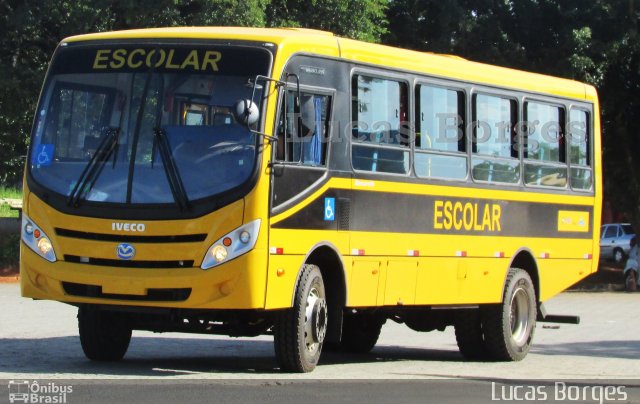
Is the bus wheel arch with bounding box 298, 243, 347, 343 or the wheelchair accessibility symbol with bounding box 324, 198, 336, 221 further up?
the wheelchair accessibility symbol with bounding box 324, 198, 336, 221

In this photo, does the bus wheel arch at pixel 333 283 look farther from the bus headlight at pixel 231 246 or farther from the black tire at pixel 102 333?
the black tire at pixel 102 333

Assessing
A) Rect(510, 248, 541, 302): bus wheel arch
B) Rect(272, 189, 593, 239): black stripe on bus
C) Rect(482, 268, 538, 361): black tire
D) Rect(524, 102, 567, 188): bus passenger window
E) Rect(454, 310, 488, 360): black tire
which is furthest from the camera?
Rect(524, 102, 567, 188): bus passenger window

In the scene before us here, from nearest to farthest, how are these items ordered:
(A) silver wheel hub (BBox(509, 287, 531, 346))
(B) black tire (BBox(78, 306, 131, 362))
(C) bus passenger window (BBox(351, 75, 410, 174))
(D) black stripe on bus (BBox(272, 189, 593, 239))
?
(D) black stripe on bus (BBox(272, 189, 593, 239)), (B) black tire (BBox(78, 306, 131, 362)), (C) bus passenger window (BBox(351, 75, 410, 174)), (A) silver wheel hub (BBox(509, 287, 531, 346))

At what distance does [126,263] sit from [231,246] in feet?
3.27

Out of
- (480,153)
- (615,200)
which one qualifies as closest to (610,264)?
(615,200)

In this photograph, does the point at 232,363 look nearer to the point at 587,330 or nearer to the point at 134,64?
the point at 134,64

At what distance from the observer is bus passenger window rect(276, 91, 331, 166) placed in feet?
39.3

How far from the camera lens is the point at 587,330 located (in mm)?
20859

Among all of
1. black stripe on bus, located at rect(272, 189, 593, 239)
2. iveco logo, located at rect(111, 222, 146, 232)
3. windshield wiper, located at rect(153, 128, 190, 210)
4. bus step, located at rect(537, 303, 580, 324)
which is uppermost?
windshield wiper, located at rect(153, 128, 190, 210)

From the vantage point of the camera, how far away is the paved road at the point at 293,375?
1188 cm

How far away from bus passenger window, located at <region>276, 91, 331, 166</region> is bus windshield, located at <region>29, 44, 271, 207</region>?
15.2 inches

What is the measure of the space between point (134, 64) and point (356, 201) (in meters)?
2.54

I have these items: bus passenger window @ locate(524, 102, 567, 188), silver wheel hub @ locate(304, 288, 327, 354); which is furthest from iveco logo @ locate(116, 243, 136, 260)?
bus passenger window @ locate(524, 102, 567, 188)

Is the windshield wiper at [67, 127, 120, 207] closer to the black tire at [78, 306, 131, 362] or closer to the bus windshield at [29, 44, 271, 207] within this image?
the bus windshield at [29, 44, 271, 207]
